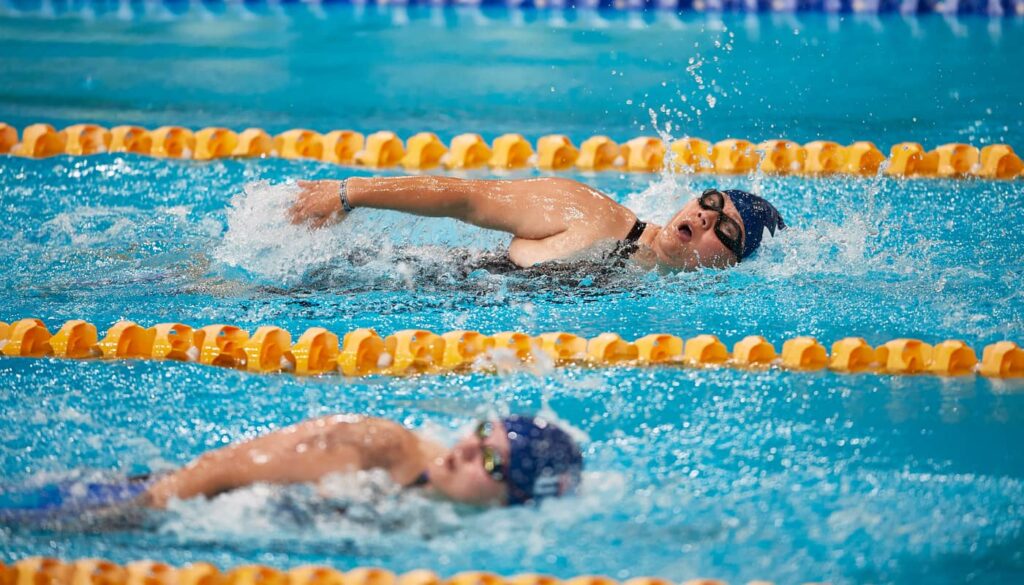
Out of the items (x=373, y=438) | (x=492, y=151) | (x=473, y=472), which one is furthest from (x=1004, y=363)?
(x=492, y=151)

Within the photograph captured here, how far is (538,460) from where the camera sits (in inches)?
99.5

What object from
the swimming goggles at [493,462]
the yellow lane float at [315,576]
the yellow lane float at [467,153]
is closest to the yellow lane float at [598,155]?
the yellow lane float at [467,153]

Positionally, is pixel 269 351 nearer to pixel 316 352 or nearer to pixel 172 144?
pixel 316 352

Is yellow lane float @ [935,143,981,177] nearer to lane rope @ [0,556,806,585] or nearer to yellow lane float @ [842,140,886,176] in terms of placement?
yellow lane float @ [842,140,886,176]

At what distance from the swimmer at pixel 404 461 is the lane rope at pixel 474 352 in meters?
0.87

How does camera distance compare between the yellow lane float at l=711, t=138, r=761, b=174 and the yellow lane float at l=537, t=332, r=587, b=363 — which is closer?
the yellow lane float at l=537, t=332, r=587, b=363

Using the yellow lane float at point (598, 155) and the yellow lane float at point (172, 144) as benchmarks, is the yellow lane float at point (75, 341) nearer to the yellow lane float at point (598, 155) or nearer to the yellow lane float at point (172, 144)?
the yellow lane float at point (172, 144)

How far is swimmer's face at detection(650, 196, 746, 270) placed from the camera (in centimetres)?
399

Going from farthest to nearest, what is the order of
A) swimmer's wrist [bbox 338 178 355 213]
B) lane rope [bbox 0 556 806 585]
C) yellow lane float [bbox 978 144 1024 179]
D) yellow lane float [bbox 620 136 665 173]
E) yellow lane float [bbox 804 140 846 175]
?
yellow lane float [bbox 620 136 665 173]
yellow lane float [bbox 804 140 846 175]
yellow lane float [bbox 978 144 1024 179]
swimmer's wrist [bbox 338 178 355 213]
lane rope [bbox 0 556 806 585]

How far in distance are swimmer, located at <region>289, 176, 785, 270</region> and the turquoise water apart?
96 millimetres

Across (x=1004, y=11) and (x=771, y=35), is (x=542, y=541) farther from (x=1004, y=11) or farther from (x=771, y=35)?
(x=1004, y=11)

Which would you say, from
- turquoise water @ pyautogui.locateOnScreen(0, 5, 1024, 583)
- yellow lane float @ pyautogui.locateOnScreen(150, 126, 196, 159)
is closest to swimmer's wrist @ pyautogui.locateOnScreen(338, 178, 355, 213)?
turquoise water @ pyautogui.locateOnScreen(0, 5, 1024, 583)

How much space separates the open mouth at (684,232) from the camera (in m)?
3.98

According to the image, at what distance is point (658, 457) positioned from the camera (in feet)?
9.77
